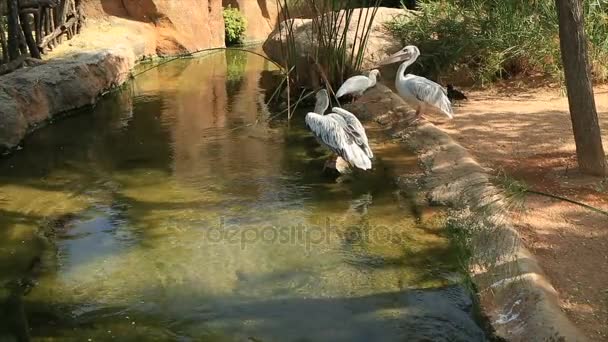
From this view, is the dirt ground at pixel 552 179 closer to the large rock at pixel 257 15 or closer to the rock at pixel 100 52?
the rock at pixel 100 52

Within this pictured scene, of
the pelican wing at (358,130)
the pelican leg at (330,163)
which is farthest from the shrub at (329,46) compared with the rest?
the pelican leg at (330,163)

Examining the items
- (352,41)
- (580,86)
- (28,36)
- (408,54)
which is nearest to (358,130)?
(580,86)

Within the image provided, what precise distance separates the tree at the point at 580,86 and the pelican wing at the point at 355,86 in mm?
3082

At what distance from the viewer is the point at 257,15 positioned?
16.9 metres

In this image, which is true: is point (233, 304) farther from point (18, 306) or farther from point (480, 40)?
point (480, 40)

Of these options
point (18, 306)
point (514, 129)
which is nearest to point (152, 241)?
point (18, 306)

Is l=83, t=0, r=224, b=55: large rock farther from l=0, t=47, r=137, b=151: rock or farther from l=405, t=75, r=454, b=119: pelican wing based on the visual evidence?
l=405, t=75, r=454, b=119: pelican wing

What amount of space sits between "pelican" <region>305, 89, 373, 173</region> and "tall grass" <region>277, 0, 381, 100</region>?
2.04 m

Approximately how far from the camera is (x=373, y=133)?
6.87 metres

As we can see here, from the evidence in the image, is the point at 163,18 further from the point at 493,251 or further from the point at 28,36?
the point at 493,251

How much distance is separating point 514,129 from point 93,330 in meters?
4.49

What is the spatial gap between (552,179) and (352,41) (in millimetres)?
4628

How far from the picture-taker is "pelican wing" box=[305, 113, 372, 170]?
17.5 feet

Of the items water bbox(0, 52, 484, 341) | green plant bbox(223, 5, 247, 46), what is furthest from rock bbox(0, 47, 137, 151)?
green plant bbox(223, 5, 247, 46)
